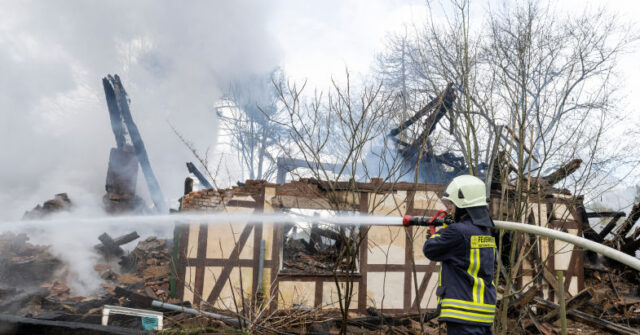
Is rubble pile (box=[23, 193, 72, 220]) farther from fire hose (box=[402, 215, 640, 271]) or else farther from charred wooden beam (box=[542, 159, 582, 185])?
charred wooden beam (box=[542, 159, 582, 185])

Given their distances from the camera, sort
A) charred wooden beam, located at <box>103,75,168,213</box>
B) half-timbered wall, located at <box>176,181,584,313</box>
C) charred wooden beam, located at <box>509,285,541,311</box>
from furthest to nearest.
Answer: charred wooden beam, located at <box>103,75,168,213</box>, half-timbered wall, located at <box>176,181,584,313</box>, charred wooden beam, located at <box>509,285,541,311</box>

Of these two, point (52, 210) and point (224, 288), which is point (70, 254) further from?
point (224, 288)

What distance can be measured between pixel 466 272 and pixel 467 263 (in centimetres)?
7

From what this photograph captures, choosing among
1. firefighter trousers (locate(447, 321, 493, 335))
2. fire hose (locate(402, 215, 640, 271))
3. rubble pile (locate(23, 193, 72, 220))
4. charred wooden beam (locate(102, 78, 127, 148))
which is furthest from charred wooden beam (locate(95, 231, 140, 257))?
firefighter trousers (locate(447, 321, 493, 335))

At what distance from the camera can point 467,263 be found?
10.1 feet

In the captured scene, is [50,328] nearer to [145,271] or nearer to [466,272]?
[466,272]

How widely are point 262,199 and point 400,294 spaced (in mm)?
3481

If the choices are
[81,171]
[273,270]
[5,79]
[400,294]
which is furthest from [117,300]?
[5,79]

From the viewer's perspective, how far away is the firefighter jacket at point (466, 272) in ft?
9.95

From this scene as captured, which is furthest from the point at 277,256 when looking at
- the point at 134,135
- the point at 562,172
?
the point at 134,135

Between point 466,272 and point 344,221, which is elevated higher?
point 344,221

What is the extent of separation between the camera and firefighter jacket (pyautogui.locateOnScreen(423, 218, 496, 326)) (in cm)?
303

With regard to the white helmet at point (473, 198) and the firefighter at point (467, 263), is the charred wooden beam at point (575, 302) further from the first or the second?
the white helmet at point (473, 198)

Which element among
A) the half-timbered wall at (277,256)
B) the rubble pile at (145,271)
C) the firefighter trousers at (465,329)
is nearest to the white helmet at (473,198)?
the firefighter trousers at (465,329)
